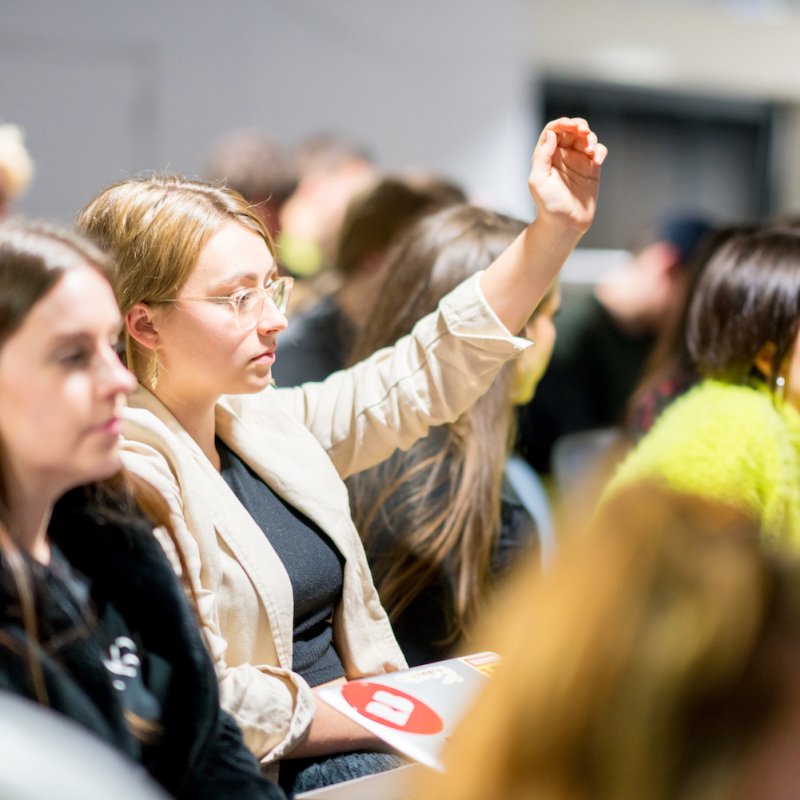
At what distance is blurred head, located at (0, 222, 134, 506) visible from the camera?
0.97 m

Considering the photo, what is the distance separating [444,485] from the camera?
1891 millimetres

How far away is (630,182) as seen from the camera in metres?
6.92

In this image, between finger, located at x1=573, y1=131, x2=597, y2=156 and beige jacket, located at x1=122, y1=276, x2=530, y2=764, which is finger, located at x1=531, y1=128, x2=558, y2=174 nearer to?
finger, located at x1=573, y1=131, x2=597, y2=156

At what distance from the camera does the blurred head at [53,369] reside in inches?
38.2

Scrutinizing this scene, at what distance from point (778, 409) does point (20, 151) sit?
5.19ft

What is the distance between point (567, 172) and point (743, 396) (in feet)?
2.08

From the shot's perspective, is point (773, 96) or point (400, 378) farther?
point (773, 96)

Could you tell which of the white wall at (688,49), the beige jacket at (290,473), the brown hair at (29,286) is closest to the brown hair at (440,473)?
the beige jacket at (290,473)

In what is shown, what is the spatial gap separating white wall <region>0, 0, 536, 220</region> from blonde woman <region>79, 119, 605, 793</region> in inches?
113

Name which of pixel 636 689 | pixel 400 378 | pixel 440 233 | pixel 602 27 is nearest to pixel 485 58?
pixel 602 27

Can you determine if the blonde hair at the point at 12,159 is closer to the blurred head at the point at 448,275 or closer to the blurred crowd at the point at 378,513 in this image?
the blurred crowd at the point at 378,513

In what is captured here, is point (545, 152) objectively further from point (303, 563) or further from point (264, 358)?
point (303, 563)

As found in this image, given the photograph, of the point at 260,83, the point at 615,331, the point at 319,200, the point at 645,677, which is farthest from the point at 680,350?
the point at 260,83

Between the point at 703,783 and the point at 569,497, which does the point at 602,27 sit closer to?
the point at 569,497
